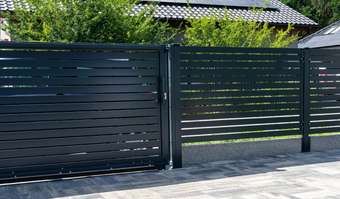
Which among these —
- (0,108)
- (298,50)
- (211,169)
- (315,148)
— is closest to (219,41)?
(298,50)

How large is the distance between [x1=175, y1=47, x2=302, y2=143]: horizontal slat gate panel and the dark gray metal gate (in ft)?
1.41

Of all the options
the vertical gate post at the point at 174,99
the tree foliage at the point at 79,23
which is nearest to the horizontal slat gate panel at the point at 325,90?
the vertical gate post at the point at 174,99

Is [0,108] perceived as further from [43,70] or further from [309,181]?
[309,181]

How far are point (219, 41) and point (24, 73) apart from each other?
198 inches

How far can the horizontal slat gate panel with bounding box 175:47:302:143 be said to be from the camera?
6.38 metres

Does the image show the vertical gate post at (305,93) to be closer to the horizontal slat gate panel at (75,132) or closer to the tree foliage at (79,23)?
the horizontal slat gate panel at (75,132)

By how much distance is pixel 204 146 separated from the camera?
6.64 metres

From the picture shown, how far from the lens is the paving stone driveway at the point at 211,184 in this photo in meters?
5.00

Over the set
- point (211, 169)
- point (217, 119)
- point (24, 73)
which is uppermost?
point (24, 73)

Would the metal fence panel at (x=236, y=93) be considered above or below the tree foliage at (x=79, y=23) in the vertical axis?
below

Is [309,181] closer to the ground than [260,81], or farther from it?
closer to the ground

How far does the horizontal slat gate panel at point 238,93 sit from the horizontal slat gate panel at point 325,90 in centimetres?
31

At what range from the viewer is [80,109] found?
224 inches

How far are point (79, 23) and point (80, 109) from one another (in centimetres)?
290
